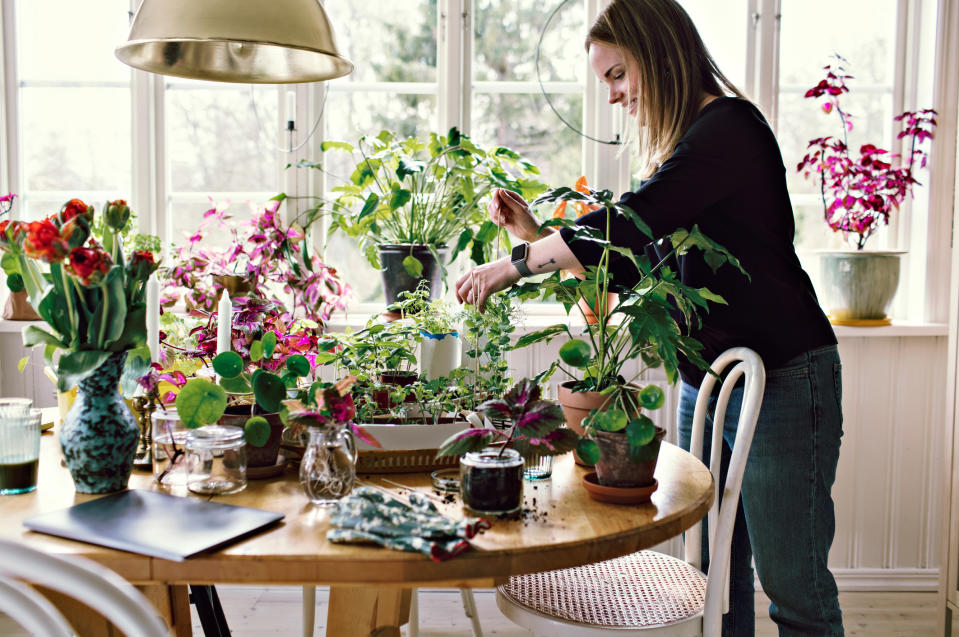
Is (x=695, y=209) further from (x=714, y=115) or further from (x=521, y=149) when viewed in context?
(x=521, y=149)

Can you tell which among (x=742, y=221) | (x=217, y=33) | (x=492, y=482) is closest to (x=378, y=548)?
(x=492, y=482)

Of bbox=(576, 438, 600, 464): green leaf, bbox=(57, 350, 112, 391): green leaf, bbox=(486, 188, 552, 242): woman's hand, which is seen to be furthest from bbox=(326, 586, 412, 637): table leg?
bbox=(486, 188, 552, 242): woman's hand

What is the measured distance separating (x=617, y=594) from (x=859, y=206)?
183cm

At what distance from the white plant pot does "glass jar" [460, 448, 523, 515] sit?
493 millimetres

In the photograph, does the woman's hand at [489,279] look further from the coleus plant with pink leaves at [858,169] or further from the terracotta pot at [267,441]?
the coleus plant with pink leaves at [858,169]

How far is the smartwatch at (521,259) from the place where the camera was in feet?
5.31

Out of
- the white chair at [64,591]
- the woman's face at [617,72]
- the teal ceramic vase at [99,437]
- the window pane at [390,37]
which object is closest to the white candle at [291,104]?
the window pane at [390,37]

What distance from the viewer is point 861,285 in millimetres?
2768

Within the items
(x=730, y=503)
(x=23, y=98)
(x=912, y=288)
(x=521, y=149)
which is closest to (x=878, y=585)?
(x=912, y=288)

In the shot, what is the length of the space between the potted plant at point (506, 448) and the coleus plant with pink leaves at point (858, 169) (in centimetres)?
190

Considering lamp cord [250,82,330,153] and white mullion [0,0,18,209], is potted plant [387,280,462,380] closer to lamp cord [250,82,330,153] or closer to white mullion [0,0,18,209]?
lamp cord [250,82,330,153]

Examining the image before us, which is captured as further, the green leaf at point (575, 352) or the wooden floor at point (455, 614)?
the wooden floor at point (455, 614)

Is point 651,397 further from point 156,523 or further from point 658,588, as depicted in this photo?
point 156,523

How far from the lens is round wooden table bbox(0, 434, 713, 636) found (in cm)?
98
